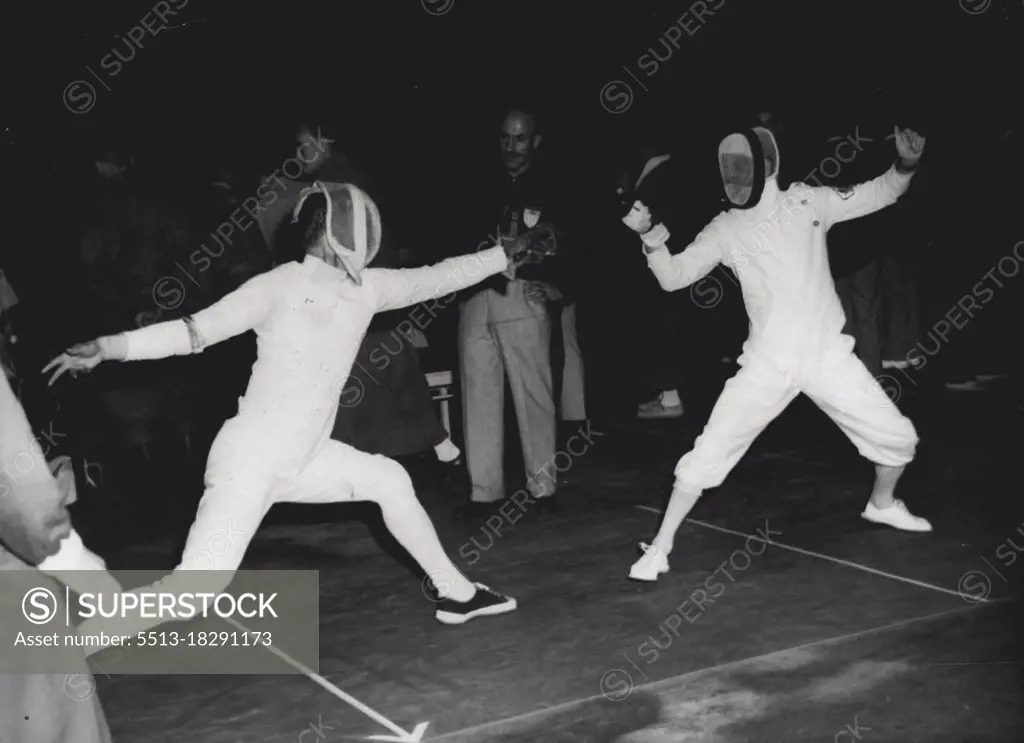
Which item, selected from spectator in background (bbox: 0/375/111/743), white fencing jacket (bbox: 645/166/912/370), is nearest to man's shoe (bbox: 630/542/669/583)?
white fencing jacket (bbox: 645/166/912/370)

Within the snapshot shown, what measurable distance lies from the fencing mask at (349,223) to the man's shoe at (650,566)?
1913mm

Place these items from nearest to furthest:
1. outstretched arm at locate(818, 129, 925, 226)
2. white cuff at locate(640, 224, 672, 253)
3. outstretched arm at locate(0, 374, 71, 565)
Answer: outstretched arm at locate(0, 374, 71, 565) < white cuff at locate(640, 224, 672, 253) < outstretched arm at locate(818, 129, 925, 226)

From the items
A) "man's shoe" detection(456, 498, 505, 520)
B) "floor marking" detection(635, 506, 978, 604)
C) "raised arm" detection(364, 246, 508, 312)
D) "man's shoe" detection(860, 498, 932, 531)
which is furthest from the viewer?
"man's shoe" detection(456, 498, 505, 520)

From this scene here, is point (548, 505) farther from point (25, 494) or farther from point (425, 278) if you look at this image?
point (25, 494)

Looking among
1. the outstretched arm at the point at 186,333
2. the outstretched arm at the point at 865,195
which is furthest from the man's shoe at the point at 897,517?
the outstretched arm at the point at 186,333

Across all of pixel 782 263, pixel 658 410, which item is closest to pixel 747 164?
pixel 782 263

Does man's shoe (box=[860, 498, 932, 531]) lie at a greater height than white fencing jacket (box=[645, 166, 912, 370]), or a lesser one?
lesser

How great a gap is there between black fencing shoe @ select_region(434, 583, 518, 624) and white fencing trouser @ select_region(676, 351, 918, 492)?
3.32 feet

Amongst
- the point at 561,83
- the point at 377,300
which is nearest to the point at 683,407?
the point at 561,83

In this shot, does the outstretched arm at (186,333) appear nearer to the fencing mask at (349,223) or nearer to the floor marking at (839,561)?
the fencing mask at (349,223)

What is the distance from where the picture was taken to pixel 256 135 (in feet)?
34.8

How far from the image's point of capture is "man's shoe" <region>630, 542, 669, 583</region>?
Result: 5.56 metres

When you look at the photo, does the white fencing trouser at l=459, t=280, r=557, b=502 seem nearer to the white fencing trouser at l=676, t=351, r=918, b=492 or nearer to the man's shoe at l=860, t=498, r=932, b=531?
the white fencing trouser at l=676, t=351, r=918, b=492

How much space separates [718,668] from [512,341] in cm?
267
